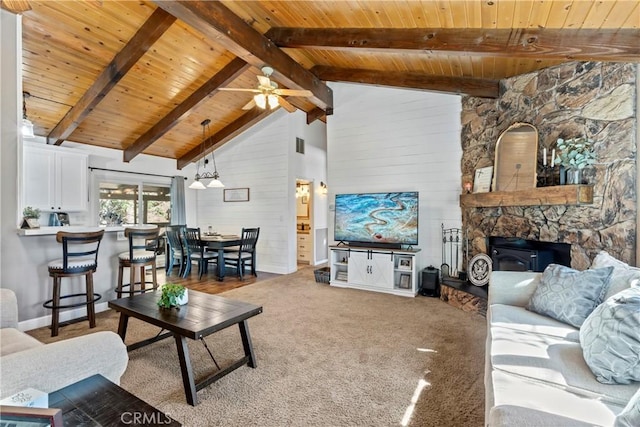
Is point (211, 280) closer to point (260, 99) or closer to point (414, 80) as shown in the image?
point (260, 99)

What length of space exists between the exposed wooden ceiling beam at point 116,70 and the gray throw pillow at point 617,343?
14.7ft

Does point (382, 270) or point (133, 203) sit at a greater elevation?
point (133, 203)

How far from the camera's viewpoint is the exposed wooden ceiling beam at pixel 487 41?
8.00ft

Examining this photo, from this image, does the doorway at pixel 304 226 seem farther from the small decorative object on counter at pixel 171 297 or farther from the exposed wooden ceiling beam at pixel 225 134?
the small decorative object on counter at pixel 171 297

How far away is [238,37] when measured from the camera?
3.34 metres

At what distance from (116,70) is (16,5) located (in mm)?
1241

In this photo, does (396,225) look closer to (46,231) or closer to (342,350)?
(342,350)

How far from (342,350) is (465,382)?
102 centimetres

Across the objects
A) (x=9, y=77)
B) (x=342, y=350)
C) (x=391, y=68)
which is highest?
(x=391, y=68)

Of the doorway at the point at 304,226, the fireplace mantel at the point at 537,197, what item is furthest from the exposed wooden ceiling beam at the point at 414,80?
the doorway at the point at 304,226

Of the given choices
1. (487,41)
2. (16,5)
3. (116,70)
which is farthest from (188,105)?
(487,41)

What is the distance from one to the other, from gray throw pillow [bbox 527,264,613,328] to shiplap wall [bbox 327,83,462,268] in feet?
8.08

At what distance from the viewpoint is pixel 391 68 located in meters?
4.45

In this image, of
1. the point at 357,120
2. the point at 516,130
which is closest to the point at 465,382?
the point at 516,130
